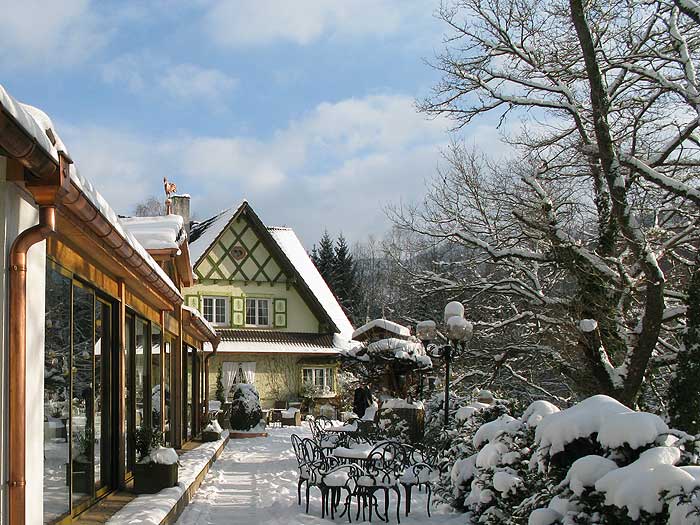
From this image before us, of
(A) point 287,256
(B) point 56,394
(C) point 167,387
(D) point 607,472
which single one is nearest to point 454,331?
(C) point 167,387

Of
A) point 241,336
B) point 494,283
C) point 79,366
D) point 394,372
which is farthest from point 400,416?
point 241,336

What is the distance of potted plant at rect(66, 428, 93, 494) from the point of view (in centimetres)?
689

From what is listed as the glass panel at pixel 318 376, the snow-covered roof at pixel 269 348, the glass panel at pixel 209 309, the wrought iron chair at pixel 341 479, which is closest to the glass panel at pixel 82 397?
the wrought iron chair at pixel 341 479

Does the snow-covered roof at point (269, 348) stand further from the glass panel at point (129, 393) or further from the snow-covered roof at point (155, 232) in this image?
A: the glass panel at point (129, 393)

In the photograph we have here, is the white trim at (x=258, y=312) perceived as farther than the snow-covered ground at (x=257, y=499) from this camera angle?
Yes

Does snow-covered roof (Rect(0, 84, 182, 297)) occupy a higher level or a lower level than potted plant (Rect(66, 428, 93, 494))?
higher

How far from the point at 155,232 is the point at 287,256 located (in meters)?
21.2

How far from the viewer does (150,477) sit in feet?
28.5

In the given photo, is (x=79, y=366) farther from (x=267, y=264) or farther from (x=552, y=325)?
(x=267, y=264)

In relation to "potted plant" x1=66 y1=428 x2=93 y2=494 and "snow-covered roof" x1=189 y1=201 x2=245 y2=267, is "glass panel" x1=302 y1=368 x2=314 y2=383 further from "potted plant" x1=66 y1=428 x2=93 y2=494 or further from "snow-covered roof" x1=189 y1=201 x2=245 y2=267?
"potted plant" x1=66 y1=428 x2=93 y2=494

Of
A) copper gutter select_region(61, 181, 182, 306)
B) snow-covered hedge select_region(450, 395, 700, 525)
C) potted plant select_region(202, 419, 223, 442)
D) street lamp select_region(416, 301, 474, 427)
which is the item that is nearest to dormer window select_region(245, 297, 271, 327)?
potted plant select_region(202, 419, 223, 442)

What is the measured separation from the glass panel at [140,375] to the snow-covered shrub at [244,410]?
10851mm

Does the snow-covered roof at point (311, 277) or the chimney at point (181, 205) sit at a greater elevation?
the chimney at point (181, 205)

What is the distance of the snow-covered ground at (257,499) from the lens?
860 centimetres
